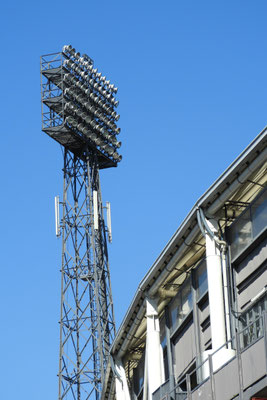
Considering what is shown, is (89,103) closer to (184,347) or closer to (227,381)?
(184,347)

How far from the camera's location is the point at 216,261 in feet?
104

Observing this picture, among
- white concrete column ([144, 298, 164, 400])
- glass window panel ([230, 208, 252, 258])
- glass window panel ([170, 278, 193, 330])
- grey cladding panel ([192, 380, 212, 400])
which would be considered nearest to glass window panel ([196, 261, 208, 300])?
glass window panel ([170, 278, 193, 330])

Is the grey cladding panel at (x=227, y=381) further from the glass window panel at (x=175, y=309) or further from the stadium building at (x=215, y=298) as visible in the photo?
the glass window panel at (x=175, y=309)

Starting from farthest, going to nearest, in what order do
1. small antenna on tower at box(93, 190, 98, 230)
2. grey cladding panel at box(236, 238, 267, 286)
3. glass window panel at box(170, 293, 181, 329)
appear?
small antenna on tower at box(93, 190, 98, 230), glass window panel at box(170, 293, 181, 329), grey cladding panel at box(236, 238, 267, 286)

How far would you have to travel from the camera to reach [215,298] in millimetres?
31344

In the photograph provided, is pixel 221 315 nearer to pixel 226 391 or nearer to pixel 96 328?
pixel 226 391

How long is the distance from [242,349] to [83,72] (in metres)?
49.1

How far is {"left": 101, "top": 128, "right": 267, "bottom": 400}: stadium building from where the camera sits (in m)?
25.5

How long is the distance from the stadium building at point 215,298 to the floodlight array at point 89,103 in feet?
103

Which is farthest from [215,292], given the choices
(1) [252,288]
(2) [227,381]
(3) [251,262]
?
(2) [227,381]

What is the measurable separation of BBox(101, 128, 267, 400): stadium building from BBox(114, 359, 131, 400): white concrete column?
12.2 feet

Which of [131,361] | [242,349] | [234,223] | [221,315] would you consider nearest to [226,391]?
[242,349]

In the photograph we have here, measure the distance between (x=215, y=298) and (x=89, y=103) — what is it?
4203cm

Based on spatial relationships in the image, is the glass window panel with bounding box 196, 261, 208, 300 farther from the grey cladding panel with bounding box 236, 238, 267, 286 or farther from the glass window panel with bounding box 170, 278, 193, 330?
the grey cladding panel with bounding box 236, 238, 267, 286
